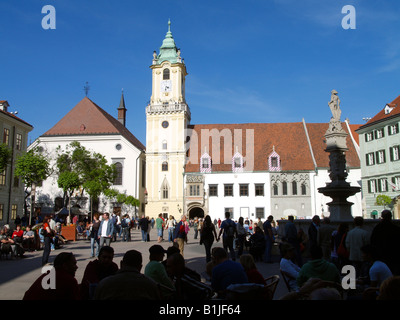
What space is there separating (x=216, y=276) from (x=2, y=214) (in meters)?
34.2

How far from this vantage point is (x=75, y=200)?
50.6 meters

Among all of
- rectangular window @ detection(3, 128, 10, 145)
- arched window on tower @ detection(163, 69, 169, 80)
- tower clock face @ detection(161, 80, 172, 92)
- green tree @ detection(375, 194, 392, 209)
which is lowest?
green tree @ detection(375, 194, 392, 209)

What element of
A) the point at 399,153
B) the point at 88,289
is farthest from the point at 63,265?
the point at 399,153

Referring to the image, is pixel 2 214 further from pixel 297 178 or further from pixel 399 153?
pixel 399 153

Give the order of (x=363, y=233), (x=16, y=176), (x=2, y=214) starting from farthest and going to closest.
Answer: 1. (x=16, y=176)
2. (x=2, y=214)
3. (x=363, y=233)

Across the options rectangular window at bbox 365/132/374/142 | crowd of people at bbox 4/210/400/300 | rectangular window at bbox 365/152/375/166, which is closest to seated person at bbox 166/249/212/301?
crowd of people at bbox 4/210/400/300

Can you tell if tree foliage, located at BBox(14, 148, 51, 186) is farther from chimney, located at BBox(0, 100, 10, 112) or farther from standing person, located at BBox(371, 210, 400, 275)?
standing person, located at BBox(371, 210, 400, 275)

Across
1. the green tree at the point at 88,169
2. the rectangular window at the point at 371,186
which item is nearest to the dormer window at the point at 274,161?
the rectangular window at the point at 371,186

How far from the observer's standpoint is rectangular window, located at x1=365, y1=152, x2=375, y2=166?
41947 millimetres

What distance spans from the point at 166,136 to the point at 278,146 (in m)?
15.3

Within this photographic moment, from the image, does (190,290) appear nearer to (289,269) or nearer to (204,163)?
(289,269)

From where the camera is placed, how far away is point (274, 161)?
49.2m

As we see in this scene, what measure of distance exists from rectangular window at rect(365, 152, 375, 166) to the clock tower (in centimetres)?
2228

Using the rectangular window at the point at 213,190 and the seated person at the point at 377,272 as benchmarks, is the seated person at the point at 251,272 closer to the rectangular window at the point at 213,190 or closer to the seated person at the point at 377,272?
the seated person at the point at 377,272
